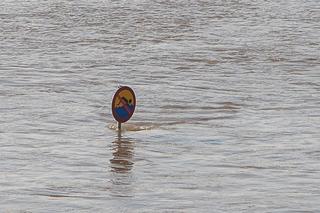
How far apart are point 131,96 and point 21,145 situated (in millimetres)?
1581

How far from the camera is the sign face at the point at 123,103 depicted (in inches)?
564

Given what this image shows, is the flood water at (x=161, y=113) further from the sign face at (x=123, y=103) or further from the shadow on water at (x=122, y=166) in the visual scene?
the sign face at (x=123, y=103)

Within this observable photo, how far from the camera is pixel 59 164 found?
13.6m

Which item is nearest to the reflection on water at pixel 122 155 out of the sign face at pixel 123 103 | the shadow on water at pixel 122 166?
the shadow on water at pixel 122 166

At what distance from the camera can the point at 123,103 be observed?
14492 mm

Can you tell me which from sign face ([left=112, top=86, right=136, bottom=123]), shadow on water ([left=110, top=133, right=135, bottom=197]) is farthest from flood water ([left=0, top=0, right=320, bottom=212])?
sign face ([left=112, top=86, right=136, bottom=123])

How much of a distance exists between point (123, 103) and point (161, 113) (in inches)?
121

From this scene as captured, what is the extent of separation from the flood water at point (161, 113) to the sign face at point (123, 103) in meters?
0.46

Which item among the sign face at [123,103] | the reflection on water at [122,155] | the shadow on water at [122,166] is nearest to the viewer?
the shadow on water at [122,166]

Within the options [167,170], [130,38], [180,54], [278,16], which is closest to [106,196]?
[167,170]

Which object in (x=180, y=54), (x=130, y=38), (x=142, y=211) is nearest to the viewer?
(x=142, y=211)

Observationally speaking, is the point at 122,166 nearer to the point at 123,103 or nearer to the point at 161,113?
the point at 123,103

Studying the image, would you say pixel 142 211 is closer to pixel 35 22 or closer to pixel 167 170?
pixel 167 170

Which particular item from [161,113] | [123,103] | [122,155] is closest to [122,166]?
[122,155]
